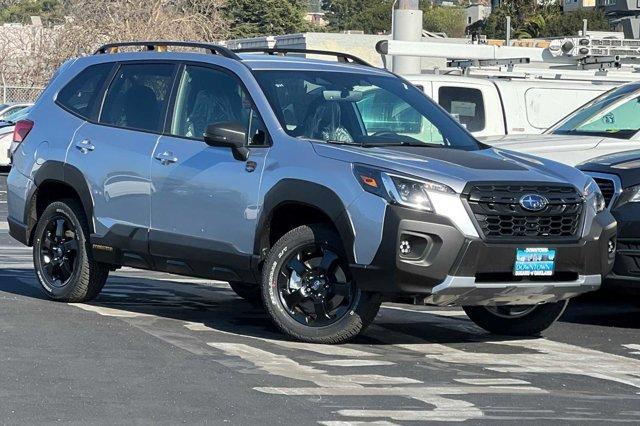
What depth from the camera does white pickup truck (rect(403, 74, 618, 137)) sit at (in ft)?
53.5

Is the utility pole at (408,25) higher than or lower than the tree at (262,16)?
higher

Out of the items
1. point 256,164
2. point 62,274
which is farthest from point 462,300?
point 62,274

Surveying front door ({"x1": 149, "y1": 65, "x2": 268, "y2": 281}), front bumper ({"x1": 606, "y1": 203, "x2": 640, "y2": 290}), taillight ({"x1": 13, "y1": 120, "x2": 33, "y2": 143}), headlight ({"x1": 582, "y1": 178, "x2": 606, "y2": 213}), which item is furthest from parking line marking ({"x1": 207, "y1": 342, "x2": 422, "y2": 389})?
taillight ({"x1": 13, "y1": 120, "x2": 33, "y2": 143})

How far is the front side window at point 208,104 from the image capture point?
928 centimetres

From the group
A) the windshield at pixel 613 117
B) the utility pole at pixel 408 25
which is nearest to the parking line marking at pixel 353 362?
the windshield at pixel 613 117

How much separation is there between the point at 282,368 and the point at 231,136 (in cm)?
174

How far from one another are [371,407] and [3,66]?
4533cm

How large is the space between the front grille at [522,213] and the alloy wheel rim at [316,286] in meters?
0.88

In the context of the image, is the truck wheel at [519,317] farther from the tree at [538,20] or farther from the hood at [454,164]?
the tree at [538,20]

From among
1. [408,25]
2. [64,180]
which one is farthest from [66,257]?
[408,25]

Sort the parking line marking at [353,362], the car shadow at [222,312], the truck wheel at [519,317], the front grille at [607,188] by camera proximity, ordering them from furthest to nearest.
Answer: the front grille at [607,188] < the truck wheel at [519,317] < the car shadow at [222,312] < the parking line marking at [353,362]

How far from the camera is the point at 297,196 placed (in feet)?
28.4

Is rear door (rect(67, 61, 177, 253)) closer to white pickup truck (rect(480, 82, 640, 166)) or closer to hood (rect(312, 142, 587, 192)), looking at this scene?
hood (rect(312, 142, 587, 192))

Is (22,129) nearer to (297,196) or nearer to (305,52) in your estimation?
(305,52)
